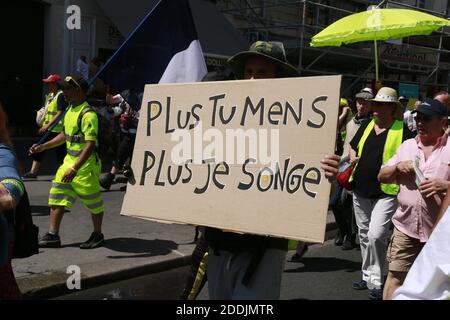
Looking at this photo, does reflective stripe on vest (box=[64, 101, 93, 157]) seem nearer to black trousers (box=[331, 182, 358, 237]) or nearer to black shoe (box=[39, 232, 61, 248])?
black shoe (box=[39, 232, 61, 248])

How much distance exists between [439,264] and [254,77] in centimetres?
151

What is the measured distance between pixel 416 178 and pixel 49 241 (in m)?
3.76

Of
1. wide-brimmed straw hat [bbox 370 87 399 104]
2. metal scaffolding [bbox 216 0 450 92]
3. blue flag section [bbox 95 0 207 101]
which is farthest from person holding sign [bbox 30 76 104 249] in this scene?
metal scaffolding [bbox 216 0 450 92]

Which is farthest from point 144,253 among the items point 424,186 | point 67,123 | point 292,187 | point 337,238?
point 292,187

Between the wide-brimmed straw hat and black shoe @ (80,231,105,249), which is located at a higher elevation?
the wide-brimmed straw hat

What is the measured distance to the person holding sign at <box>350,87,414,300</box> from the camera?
4.80 metres

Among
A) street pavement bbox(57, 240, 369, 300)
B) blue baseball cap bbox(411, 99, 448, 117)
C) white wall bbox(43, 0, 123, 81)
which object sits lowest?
street pavement bbox(57, 240, 369, 300)

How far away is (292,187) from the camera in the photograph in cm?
234

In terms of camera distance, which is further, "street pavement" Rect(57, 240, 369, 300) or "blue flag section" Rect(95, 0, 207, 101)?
"street pavement" Rect(57, 240, 369, 300)

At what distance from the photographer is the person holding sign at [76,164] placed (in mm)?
5473

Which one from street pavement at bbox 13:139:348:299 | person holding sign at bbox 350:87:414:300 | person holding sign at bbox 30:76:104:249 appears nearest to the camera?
street pavement at bbox 13:139:348:299

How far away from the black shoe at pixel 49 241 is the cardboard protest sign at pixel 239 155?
10.6ft

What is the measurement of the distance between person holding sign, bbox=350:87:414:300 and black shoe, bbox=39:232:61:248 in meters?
3.09
